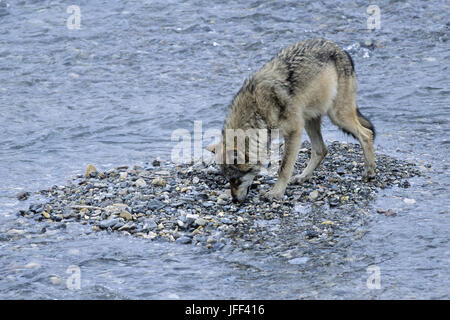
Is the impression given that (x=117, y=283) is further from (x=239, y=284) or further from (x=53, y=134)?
(x=53, y=134)

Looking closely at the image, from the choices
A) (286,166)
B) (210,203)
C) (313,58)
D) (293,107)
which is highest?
(313,58)

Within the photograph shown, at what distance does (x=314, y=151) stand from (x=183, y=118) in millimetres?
3029

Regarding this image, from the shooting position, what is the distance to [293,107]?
315 inches

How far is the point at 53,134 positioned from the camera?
10523mm

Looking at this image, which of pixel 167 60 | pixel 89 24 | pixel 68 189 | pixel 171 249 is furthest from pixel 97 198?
pixel 89 24

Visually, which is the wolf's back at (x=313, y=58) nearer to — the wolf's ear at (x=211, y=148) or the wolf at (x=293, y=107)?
the wolf at (x=293, y=107)

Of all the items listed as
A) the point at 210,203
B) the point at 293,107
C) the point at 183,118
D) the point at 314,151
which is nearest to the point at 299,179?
the point at 314,151

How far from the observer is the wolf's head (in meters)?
7.72

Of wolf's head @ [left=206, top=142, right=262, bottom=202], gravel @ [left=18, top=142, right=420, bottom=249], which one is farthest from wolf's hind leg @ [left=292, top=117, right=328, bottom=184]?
wolf's head @ [left=206, top=142, right=262, bottom=202]

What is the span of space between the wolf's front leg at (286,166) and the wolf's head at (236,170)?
37cm

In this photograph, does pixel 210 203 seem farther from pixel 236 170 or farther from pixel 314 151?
pixel 314 151

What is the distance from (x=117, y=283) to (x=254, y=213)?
1982mm

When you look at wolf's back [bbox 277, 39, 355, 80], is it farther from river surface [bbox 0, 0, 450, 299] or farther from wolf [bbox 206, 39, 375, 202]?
river surface [bbox 0, 0, 450, 299]

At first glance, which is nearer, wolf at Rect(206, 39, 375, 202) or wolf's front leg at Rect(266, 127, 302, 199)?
wolf at Rect(206, 39, 375, 202)
